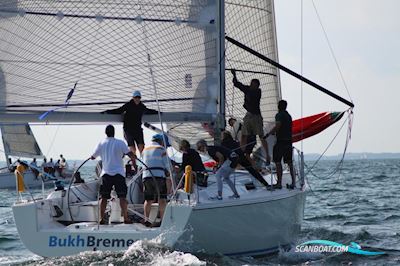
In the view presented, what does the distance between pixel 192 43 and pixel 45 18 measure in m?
2.07

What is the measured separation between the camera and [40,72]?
10523 mm

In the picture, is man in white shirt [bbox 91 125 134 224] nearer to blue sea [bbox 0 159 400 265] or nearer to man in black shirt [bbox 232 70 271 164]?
blue sea [bbox 0 159 400 265]

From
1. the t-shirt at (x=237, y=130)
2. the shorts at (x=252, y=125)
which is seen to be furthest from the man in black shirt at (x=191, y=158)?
the t-shirt at (x=237, y=130)

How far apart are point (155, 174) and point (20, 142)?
22.5 m

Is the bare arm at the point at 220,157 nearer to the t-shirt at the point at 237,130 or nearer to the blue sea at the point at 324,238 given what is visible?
the blue sea at the point at 324,238

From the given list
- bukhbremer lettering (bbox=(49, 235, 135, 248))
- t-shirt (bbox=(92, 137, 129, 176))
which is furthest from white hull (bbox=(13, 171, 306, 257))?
t-shirt (bbox=(92, 137, 129, 176))

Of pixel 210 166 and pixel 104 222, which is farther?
pixel 210 166

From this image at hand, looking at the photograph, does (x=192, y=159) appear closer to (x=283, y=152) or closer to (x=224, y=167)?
(x=224, y=167)

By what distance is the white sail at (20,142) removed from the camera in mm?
30047

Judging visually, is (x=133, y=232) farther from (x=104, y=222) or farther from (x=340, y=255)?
(x=340, y=255)

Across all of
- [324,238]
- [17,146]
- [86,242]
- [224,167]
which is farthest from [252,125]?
[17,146]

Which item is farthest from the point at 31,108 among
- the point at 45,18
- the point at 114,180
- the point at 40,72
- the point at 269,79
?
the point at 269,79

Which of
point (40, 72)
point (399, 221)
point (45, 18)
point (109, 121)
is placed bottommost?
point (399, 221)

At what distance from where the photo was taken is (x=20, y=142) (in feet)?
101
